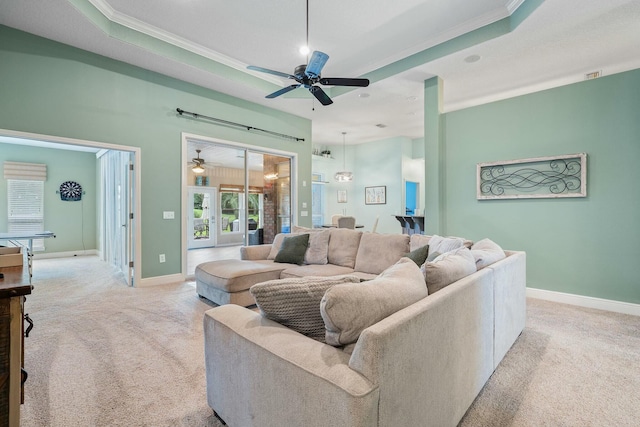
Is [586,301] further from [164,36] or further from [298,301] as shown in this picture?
[164,36]

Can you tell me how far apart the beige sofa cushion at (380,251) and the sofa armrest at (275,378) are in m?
1.95

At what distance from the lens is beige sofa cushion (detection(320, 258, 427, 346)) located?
3.49ft

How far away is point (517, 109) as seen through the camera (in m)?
4.08

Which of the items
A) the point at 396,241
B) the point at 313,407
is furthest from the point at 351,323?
the point at 396,241

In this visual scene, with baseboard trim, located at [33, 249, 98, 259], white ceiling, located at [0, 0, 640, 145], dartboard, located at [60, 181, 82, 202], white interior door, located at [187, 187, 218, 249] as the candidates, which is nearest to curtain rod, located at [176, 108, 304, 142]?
white ceiling, located at [0, 0, 640, 145]

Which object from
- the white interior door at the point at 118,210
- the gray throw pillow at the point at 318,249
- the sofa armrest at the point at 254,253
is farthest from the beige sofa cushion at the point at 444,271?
the white interior door at the point at 118,210

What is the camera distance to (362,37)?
3941mm

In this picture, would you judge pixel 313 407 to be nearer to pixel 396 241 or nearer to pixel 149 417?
pixel 149 417

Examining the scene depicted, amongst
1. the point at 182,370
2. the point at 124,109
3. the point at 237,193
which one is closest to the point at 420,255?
the point at 182,370

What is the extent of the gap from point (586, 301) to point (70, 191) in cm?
1022

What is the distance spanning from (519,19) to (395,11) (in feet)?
4.32

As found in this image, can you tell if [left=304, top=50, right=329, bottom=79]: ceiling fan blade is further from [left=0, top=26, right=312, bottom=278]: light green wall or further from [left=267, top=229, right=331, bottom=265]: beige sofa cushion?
[left=0, top=26, right=312, bottom=278]: light green wall

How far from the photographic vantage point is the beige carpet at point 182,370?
163 centimetres

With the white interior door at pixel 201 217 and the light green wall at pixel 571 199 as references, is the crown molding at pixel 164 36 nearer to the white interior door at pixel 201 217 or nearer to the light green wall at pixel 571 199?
the light green wall at pixel 571 199
